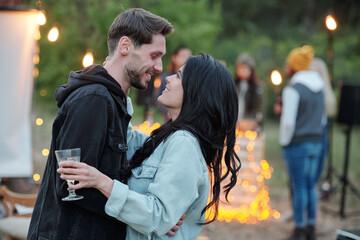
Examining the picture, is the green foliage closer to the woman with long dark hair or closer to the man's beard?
the man's beard

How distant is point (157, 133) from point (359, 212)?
18.1 feet

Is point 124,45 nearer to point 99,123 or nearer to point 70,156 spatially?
point 99,123

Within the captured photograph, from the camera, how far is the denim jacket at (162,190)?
6.27 feet

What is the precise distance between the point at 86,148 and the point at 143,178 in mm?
292

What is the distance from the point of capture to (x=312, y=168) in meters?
5.39

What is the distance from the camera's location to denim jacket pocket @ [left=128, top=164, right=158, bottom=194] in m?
2.06

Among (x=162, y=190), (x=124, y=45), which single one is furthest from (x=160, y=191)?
(x=124, y=45)

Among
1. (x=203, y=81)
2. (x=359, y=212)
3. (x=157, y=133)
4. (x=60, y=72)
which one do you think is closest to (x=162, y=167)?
(x=157, y=133)

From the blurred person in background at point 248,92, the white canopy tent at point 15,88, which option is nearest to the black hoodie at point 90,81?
the white canopy tent at point 15,88

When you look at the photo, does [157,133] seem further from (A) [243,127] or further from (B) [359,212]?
(B) [359,212]

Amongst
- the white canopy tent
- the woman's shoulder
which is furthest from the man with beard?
the white canopy tent

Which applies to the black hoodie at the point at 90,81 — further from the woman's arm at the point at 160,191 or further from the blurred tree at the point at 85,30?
the blurred tree at the point at 85,30

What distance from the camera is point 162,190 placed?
1931 millimetres

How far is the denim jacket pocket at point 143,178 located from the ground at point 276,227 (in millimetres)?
3741
